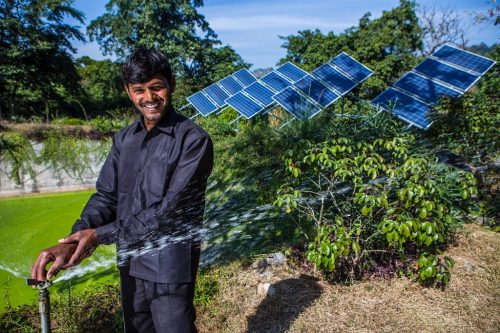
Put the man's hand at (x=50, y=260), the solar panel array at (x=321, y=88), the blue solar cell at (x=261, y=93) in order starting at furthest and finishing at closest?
the blue solar cell at (x=261, y=93) → the solar panel array at (x=321, y=88) → the man's hand at (x=50, y=260)

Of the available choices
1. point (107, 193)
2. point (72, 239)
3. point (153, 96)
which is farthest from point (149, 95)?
point (72, 239)

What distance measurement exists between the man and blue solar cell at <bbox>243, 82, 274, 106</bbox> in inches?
300

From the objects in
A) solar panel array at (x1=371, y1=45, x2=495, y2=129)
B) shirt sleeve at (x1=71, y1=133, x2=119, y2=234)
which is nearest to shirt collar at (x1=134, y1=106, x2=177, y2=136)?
shirt sleeve at (x1=71, y1=133, x2=119, y2=234)

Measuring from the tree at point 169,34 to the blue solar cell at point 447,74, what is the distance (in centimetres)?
1180

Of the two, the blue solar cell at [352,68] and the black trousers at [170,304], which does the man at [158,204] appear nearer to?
the black trousers at [170,304]

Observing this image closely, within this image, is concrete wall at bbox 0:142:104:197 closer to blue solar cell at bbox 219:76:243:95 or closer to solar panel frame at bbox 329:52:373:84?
blue solar cell at bbox 219:76:243:95

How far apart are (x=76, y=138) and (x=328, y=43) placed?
473 inches

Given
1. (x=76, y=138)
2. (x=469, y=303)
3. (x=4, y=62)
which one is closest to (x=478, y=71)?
(x=469, y=303)

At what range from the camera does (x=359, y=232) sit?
3.32 meters

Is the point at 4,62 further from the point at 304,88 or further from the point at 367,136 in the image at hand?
the point at 367,136

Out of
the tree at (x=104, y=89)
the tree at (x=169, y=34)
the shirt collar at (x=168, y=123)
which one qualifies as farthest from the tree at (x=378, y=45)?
the shirt collar at (x=168, y=123)

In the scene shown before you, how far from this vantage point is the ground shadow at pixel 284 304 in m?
2.99

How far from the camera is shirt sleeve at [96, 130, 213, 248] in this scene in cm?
165

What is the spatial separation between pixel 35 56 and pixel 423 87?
47.9 ft
